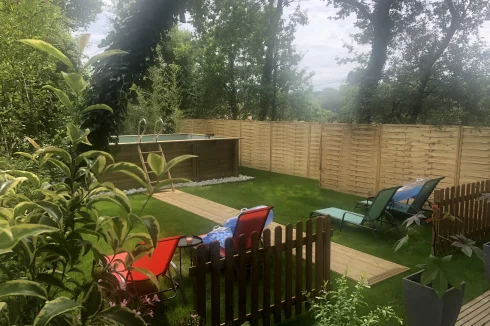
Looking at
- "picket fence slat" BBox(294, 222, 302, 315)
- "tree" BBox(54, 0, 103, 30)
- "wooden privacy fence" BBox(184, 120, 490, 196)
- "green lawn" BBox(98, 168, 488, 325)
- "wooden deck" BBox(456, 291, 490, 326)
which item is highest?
"tree" BBox(54, 0, 103, 30)

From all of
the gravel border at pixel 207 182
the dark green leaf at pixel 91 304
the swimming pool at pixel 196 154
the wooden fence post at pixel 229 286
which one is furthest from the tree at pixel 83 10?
the dark green leaf at pixel 91 304

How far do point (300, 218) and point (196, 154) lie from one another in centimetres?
476

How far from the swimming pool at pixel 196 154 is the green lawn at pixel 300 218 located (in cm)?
108

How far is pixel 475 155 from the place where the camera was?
7.47 metres

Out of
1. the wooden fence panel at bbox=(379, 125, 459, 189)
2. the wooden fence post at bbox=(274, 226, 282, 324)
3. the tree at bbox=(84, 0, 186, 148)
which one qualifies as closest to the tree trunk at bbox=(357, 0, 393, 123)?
the wooden fence panel at bbox=(379, 125, 459, 189)

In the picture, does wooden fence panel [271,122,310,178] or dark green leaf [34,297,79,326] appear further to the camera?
wooden fence panel [271,122,310,178]

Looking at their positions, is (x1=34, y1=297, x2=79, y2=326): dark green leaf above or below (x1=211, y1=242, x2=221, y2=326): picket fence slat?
above

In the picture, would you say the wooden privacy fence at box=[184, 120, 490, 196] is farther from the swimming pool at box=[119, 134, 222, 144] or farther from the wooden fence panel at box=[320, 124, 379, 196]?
the swimming pool at box=[119, 134, 222, 144]

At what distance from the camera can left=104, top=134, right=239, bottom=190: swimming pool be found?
10.5 meters

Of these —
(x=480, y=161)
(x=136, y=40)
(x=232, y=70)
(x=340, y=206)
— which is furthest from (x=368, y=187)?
(x=232, y=70)

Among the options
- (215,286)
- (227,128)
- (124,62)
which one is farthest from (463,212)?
(227,128)

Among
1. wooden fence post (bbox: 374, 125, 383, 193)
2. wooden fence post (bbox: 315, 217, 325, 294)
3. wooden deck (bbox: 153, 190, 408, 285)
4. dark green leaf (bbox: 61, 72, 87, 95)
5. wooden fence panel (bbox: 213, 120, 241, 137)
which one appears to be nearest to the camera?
dark green leaf (bbox: 61, 72, 87, 95)

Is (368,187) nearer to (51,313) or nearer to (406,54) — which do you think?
(406,54)

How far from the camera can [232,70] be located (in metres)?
22.9
